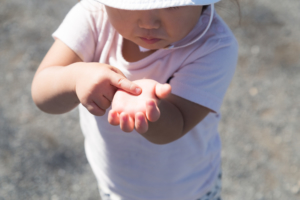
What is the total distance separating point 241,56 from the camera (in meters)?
1.80

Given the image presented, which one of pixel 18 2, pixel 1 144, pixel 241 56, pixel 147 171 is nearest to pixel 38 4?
pixel 18 2

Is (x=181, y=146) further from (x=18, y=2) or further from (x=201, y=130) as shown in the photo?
(x=18, y=2)

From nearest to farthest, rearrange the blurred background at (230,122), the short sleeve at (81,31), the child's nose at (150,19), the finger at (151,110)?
the finger at (151,110) < the child's nose at (150,19) < the short sleeve at (81,31) < the blurred background at (230,122)

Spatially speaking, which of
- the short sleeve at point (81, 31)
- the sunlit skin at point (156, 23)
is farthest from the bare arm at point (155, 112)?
the short sleeve at point (81, 31)

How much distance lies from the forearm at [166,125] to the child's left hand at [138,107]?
0.24 ft

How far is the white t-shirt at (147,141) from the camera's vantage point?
651 millimetres

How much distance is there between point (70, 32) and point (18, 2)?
61.7 inches

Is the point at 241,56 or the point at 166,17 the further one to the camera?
the point at 241,56

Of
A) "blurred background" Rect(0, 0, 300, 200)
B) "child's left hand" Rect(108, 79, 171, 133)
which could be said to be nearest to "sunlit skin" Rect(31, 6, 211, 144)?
"child's left hand" Rect(108, 79, 171, 133)

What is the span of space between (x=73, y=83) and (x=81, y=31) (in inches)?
6.9

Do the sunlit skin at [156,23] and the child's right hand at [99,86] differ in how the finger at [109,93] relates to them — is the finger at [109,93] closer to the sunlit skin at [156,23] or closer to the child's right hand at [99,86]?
the child's right hand at [99,86]

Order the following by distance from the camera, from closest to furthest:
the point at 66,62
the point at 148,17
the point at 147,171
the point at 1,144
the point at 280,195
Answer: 1. the point at 148,17
2. the point at 66,62
3. the point at 147,171
4. the point at 280,195
5. the point at 1,144

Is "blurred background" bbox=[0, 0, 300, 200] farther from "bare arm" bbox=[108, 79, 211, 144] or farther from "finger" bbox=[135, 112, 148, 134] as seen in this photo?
"finger" bbox=[135, 112, 148, 134]

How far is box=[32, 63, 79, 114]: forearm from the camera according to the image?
0.62 m
